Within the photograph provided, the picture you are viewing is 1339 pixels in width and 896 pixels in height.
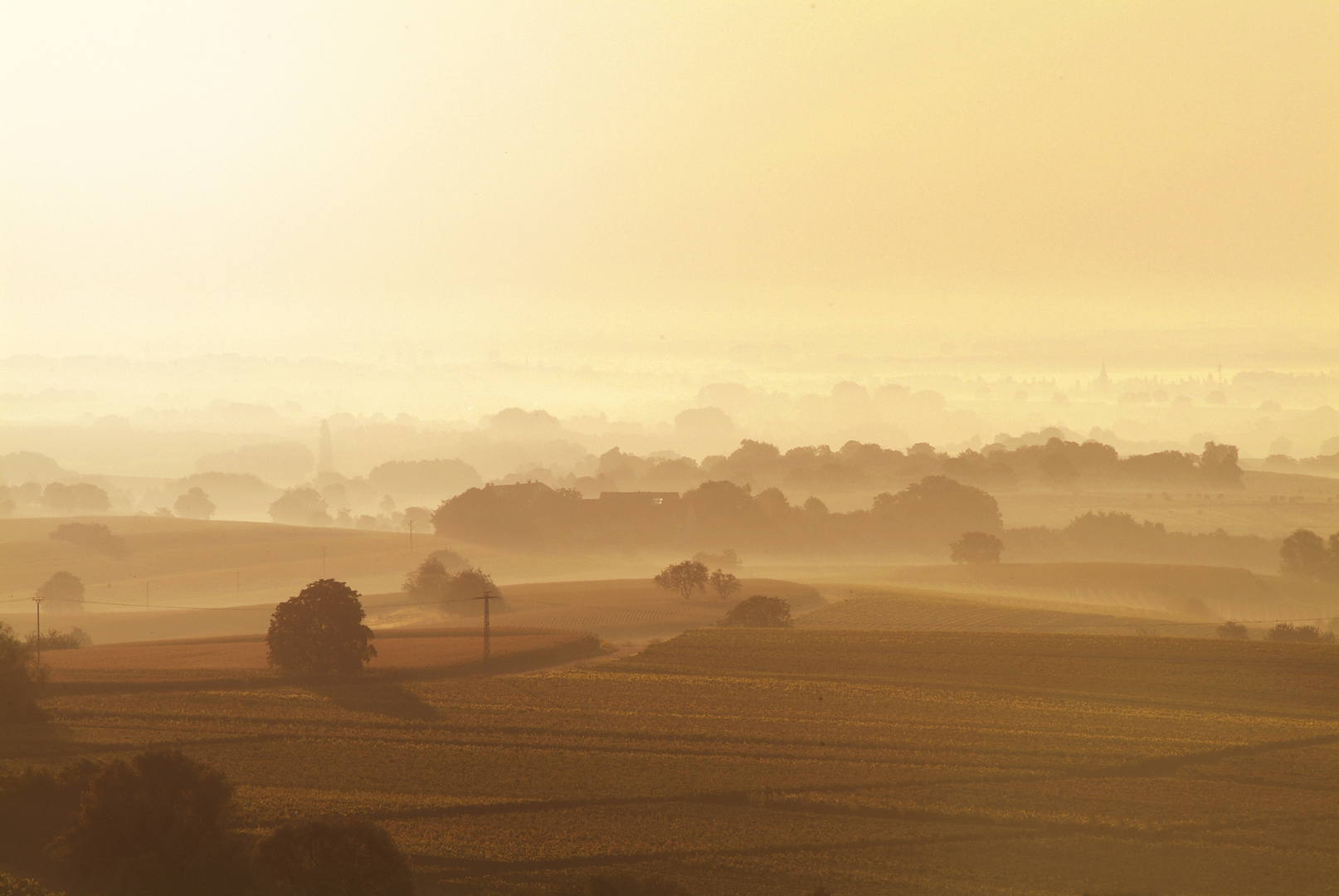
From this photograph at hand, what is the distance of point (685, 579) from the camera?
247 ft

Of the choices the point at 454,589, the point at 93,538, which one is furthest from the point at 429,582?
the point at 93,538

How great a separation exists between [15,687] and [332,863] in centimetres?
2467

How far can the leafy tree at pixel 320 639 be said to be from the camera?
4519cm

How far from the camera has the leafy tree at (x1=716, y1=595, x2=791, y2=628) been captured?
206 feet

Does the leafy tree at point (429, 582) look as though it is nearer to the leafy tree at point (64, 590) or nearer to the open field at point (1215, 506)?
the leafy tree at point (64, 590)

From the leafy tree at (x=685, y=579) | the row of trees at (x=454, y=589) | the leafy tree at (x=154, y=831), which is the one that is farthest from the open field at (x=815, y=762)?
the row of trees at (x=454, y=589)

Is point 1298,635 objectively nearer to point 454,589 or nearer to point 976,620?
point 976,620

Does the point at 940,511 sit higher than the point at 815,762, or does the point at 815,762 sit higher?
the point at 940,511

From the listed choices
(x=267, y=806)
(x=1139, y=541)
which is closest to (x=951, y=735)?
(x=267, y=806)

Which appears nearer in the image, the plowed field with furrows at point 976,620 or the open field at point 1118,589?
the plowed field with furrows at point 976,620

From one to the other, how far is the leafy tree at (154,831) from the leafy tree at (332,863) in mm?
1522

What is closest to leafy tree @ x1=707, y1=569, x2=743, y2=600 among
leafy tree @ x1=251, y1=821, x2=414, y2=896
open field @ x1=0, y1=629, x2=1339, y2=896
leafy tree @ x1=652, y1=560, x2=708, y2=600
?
leafy tree @ x1=652, y1=560, x2=708, y2=600

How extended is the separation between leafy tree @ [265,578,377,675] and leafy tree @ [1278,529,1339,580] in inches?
3222

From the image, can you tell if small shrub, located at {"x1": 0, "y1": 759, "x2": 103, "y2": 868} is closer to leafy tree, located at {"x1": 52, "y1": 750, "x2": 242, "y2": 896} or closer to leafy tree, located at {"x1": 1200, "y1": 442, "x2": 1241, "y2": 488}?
leafy tree, located at {"x1": 52, "y1": 750, "x2": 242, "y2": 896}
